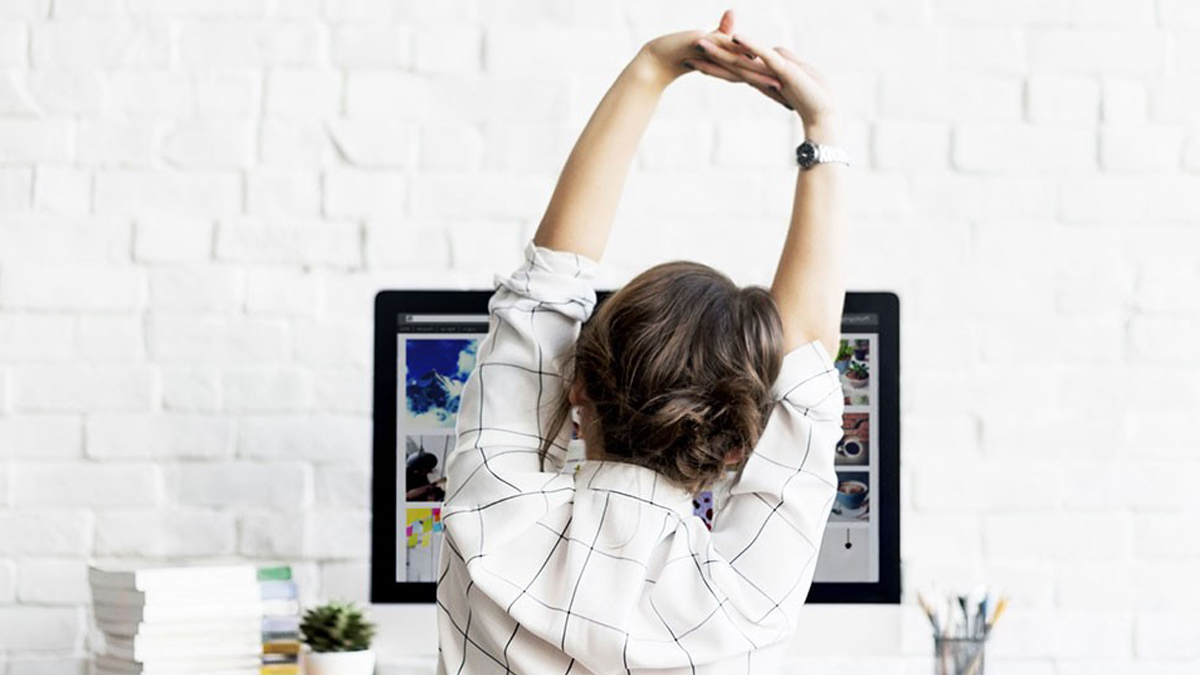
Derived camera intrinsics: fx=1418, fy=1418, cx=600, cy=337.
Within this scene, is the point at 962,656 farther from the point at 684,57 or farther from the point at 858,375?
the point at 684,57

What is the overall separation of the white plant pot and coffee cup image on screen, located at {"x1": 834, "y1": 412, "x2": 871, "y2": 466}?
613 mm

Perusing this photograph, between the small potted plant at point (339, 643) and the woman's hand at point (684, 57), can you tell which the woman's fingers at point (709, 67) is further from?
the small potted plant at point (339, 643)

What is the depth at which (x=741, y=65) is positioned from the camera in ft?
3.97

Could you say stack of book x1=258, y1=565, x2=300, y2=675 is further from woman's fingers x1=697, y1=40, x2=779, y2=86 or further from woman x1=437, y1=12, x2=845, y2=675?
woman's fingers x1=697, y1=40, x2=779, y2=86

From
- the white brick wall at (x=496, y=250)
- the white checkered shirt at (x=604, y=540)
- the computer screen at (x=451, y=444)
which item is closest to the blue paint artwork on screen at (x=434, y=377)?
the computer screen at (x=451, y=444)

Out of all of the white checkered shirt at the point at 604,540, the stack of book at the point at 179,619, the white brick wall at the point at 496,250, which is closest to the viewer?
the white checkered shirt at the point at 604,540

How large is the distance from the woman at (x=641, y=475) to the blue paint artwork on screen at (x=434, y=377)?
557 millimetres

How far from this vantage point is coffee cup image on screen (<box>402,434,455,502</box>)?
170 cm

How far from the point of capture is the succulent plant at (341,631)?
5.49 ft

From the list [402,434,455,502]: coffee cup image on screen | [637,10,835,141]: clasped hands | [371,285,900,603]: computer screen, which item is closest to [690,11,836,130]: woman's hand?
[637,10,835,141]: clasped hands

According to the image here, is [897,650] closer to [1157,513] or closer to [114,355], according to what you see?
[1157,513]

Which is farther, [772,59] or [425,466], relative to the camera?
[425,466]

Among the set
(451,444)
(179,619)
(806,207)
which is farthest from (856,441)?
(179,619)

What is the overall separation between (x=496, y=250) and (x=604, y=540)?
1053mm
